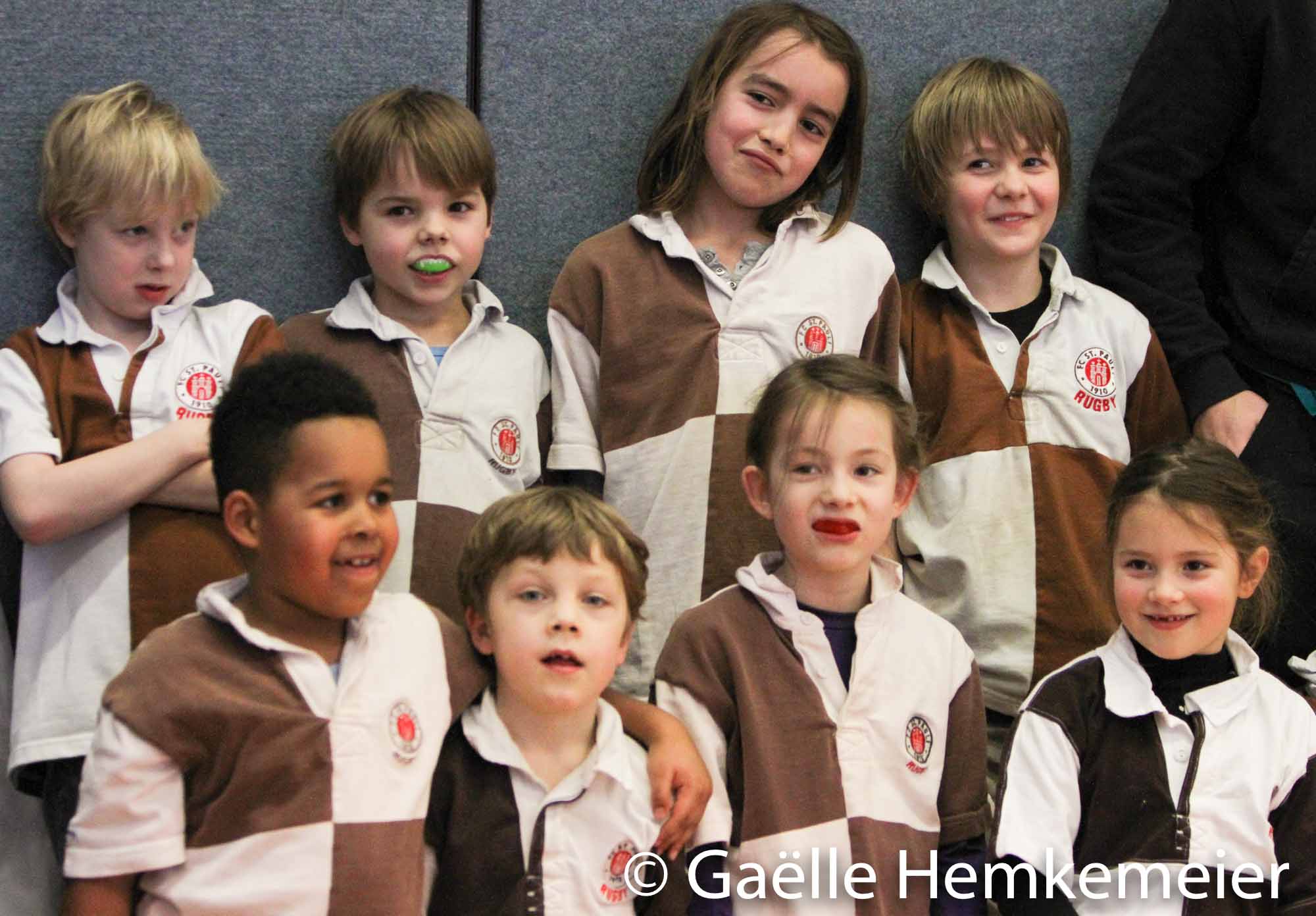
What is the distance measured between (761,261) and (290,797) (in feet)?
3.49

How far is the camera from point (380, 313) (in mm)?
2133

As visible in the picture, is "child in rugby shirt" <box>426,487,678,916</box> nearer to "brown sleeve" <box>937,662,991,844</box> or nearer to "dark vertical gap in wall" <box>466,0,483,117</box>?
"brown sleeve" <box>937,662,991,844</box>

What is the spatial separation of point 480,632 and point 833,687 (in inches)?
17.6

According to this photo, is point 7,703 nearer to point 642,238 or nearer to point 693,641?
point 693,641

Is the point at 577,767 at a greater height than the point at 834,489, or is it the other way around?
the point at 834,489

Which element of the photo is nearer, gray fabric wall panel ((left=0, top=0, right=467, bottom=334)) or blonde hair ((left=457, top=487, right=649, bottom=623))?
blonde hair ((left=457, top=487, right=649, bottom=623))

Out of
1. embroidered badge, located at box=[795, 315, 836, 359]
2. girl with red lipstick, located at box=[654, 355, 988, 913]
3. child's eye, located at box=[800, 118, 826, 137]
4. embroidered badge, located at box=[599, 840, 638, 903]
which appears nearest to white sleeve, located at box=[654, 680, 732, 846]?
girl with red lipstick, located at box=[654, 355, 988, 913]

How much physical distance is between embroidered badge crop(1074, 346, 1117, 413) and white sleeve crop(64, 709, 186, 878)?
1.44 metres

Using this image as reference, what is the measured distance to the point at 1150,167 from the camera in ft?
8.02

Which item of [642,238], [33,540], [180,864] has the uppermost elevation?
[642,238]

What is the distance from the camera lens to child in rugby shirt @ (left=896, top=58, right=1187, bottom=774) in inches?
85.7

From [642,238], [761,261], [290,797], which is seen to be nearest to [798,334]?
[761,261]

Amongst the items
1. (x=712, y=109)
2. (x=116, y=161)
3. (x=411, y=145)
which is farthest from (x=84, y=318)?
(x=712, y=109)

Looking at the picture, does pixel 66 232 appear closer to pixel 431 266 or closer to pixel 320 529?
pixel 431 266
